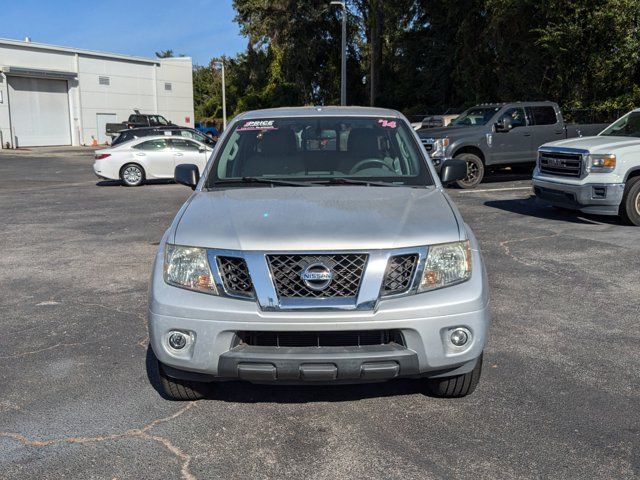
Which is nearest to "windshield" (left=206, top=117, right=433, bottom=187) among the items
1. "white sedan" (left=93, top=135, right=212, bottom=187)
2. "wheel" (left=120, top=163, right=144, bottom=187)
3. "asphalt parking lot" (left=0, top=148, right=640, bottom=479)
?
"asphalt parking lot" (left=0, top=148, right=640, bottom=479)

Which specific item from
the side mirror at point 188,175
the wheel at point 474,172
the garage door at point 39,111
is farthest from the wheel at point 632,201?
the garage door at point 39,111

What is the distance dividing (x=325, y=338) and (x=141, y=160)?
1517 cm

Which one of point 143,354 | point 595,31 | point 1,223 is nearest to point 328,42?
point 595,31

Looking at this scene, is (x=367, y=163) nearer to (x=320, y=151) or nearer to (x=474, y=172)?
(x=320, y=151)

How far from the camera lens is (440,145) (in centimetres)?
1451

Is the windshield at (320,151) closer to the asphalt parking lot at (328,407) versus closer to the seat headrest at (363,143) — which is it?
the seat headrest at (363,143)

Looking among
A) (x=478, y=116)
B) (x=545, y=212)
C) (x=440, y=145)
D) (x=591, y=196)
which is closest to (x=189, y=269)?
(x=591, y=196)

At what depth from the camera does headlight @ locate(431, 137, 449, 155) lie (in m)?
14.4

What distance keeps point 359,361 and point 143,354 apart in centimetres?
211

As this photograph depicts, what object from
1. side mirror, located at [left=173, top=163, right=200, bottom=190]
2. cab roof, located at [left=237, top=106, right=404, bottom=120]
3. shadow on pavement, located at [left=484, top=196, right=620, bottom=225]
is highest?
cab roof, located at [left=237, top=106, right=404, bottom=120]

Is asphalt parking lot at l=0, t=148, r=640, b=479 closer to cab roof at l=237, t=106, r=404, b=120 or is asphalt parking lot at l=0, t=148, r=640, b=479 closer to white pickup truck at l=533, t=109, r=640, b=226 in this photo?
cab roof at l=237, t=106, r=404, b=120

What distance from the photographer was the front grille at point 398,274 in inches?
129

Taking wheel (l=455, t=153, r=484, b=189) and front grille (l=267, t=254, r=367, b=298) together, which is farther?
wheel (l=455, t=153, r=484, b=189)

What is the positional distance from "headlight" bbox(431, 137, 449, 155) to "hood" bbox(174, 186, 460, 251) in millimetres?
10537
